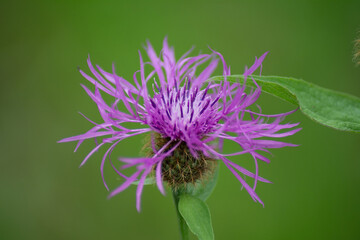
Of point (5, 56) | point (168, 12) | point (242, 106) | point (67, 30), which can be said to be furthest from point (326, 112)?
point (5, 56)

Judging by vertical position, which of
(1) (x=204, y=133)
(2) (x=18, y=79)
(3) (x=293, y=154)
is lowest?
(3) (x=293, y=154)

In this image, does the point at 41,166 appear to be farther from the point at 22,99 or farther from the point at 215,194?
the point at 215,194

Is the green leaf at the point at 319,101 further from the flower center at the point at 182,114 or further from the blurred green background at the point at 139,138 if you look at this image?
the blurred green background at the point at 139,138

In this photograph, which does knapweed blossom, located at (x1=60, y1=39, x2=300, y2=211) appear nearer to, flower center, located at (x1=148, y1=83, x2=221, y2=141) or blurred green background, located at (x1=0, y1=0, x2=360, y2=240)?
flower center, located at (x1=148, y1=83, x2=221, y2=141)

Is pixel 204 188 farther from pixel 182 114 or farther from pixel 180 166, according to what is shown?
pixel 182 114

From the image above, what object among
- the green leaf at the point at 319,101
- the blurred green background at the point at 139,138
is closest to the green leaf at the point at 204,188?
the green leaf at the point at 319,101

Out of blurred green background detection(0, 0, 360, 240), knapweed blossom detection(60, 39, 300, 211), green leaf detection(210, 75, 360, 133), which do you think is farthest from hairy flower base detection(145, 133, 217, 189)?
blurred green background detection(0, 0, 360, 240)
